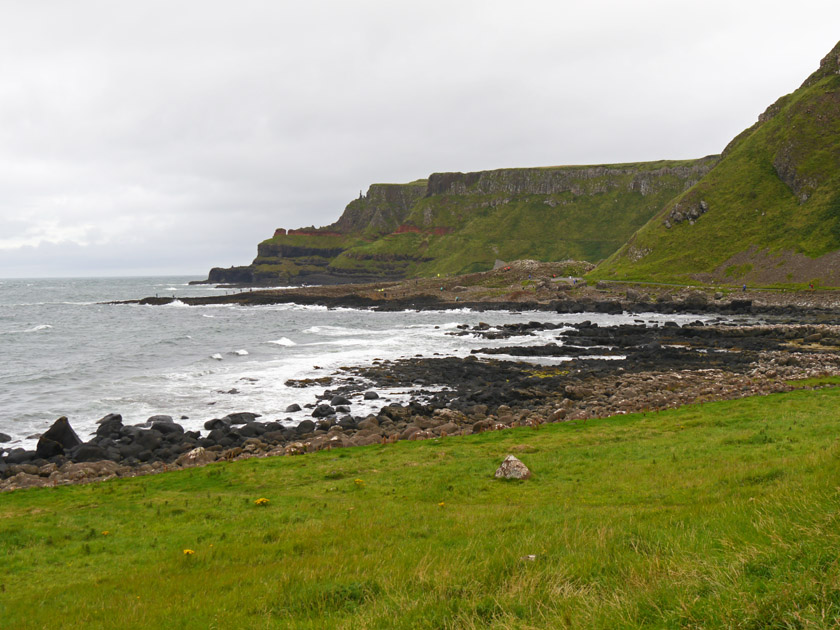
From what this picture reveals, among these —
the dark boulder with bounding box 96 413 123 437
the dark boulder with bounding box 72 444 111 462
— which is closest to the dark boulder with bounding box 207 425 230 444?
the dark boulder with bounding box 72 444 111 462

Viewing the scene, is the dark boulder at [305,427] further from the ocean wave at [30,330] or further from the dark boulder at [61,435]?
the ocean wave at [30,330]

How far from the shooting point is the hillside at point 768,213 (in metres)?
89.3

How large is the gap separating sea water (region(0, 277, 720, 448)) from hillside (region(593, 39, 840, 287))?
3682 centimetres

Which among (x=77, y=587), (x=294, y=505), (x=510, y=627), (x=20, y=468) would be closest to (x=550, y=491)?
(x=294, y=505)

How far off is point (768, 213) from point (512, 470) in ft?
380

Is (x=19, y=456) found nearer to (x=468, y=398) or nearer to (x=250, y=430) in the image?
(x=250, y=430)

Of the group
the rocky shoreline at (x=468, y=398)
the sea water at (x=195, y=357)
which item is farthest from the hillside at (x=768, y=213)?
the rocky shoreline at (x=468, y=398)

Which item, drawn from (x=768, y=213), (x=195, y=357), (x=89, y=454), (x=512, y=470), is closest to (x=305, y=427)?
(x=89, y=454)

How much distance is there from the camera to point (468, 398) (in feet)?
96.7

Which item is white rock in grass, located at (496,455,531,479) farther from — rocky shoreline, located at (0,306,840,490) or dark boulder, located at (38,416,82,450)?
dark boulder, located at (38,416,82,450)

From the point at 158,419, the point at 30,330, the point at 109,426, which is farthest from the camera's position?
the point at 30,330

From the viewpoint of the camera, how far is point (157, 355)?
48312 millimetres

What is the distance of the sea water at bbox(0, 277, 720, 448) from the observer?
29.9 metres

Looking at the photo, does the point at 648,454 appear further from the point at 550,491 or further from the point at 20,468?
the point at 20,468
